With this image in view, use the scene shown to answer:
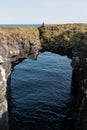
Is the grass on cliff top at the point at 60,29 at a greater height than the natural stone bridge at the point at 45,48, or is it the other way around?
the grass on cliff top at the point at 60,29

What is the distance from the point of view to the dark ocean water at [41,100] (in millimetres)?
44375

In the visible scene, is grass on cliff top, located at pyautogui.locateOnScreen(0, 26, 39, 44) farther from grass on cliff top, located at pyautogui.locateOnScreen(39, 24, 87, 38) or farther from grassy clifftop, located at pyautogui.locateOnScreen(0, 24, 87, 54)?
grass on cliff top, located at pyautogui.locateOnScreen(39, 24, 87, 38)

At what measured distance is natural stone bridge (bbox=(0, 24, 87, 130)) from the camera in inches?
1480

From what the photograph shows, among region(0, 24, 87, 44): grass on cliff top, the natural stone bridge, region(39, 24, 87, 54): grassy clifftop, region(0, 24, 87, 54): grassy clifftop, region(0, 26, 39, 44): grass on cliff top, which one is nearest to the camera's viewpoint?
the natural stone bridge

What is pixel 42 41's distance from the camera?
4856cm

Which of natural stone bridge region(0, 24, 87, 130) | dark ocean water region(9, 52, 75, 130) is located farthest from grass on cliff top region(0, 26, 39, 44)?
dark ocean water region(9, 52, 75, 130)

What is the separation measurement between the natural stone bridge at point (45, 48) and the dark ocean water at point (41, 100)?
13.5 ft

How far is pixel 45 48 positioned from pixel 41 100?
40.5 feet

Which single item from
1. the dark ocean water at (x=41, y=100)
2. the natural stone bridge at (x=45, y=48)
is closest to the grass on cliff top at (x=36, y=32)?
the natural stone bridge at (x=45, y=48)

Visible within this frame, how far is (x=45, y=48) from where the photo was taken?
161 ft

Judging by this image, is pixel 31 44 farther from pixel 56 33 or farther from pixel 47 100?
pixel 47 100

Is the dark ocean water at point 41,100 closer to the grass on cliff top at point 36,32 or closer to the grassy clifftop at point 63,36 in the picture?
the grassy clifftop at point 63,36

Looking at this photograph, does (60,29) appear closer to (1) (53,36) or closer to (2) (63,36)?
(1) (53,36)

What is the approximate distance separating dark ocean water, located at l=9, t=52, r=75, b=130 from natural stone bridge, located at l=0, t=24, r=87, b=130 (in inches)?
162
